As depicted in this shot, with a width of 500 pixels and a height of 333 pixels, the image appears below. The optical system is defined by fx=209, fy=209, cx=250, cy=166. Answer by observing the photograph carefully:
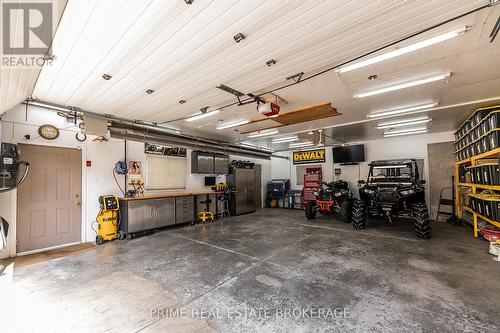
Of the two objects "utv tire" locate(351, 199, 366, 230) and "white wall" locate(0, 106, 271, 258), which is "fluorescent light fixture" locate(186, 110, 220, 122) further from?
"utv tire" locate(351, 199, 366, 230)

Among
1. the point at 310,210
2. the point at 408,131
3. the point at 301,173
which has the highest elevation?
the point at 408,131

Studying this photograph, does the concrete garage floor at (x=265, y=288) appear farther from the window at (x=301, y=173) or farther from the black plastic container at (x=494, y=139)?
the window at (x=301, y=173)

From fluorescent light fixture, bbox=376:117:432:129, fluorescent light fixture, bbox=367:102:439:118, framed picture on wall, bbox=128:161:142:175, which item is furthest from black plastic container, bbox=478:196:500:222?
framed picture on wall, bbox=128:161:142:175

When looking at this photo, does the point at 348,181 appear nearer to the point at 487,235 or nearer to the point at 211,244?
the point at 487,235

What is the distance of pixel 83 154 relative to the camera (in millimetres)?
5242

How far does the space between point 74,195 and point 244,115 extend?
4.59 meters

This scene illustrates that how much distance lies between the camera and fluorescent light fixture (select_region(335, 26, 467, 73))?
94.8 inches

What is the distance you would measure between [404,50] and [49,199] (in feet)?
23.4

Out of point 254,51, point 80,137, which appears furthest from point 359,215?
point 80,137

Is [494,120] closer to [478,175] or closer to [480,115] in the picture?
[480,115]

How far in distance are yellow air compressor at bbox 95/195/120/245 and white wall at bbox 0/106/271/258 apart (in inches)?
12.4

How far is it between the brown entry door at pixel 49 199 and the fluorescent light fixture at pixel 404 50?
6.15 m

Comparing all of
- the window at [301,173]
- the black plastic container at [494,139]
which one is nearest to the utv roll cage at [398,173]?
the black plastic container at [494,139]

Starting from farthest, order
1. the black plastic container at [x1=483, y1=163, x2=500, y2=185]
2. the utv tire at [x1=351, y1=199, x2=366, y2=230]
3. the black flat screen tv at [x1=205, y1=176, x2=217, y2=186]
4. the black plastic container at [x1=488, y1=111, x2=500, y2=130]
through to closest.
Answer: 1. the black flat screen tv at [x1=205, y1=176, x2=217, y2=186]
2. the utv tire at [x1=351, y1=199, x2=366, y2=230]
3. the black plastic container at [x1=483, y1=163, x2=500, y2=185]
4. the black plastic container at [x1=488, y1=111, x2=500, y2=130]
